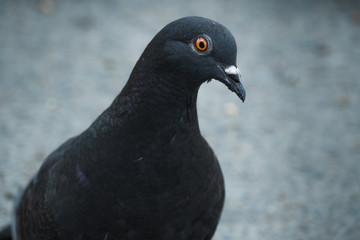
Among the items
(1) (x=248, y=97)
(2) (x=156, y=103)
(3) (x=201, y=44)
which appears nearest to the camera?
(3) (x=201, y=44)

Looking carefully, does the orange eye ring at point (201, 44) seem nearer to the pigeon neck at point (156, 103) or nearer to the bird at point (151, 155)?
the bird at point (151, 155)

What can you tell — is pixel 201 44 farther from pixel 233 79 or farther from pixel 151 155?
pixel 151 155

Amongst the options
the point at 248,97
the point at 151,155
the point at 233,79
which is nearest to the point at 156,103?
the point at 151,155

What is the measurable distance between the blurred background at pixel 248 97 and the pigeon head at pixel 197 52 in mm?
2428

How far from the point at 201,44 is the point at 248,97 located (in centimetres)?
380

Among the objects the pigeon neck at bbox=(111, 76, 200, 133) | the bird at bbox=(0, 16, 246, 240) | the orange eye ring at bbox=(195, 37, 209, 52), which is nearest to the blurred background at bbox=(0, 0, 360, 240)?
the bird at bbox=(0, 16, 246, 240)

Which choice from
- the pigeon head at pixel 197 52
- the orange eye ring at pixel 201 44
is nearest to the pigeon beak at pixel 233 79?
the pigeon head at pixel 197 52

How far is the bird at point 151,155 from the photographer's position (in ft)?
7.59

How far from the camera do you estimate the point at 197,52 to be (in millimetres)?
2307

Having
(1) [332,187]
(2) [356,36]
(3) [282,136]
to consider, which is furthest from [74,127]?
(2) [356,36]

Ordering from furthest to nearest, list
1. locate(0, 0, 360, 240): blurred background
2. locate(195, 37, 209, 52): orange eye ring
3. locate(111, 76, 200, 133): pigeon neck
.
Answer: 1. locate(0, 0, 360, 240): blurred background
2. locate(111, 76, 200, 133): pigeon neck
3. locate(195, 37, 209, 52): orange eye ring

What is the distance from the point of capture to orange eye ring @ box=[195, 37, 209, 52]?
228 cm

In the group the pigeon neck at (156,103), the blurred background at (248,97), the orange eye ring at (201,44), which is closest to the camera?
the orange eye ring at (201,44)

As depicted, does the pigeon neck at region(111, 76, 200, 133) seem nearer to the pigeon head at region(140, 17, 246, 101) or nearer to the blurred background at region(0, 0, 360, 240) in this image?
the pigeon head at region(140, 17, 246, 101)
